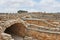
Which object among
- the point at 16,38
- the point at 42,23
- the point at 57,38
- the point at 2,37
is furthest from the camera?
the point at 42,23

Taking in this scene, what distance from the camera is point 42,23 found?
16.4 metres

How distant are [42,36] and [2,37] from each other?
3.83 meters

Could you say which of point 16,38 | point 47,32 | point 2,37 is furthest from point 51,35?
point 2,37

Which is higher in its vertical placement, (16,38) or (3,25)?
(3,25)

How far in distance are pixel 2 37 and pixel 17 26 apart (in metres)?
4.86

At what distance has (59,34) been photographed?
35.9ft

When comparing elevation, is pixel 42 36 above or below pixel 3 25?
below

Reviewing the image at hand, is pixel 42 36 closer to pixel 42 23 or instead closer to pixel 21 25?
pixel 21 25

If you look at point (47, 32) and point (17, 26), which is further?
point (17, 26)

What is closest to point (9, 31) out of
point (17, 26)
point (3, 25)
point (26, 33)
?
point (17, 26)

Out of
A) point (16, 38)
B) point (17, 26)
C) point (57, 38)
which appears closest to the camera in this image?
point (57, 38)

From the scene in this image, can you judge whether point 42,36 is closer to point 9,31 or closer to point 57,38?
point 57,38

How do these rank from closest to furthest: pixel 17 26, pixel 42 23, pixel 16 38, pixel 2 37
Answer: pixel 2 37
pixel 16 38
pixel 17 26
pixel 42 23

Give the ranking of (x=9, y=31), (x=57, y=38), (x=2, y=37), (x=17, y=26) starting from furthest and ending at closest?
1. (x=9, y=31)
2. (x=17, y=26)
3. (x=57, y=38)
4. (x=2, y=37)
